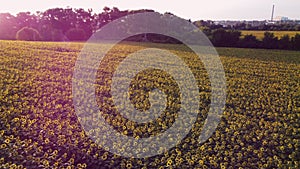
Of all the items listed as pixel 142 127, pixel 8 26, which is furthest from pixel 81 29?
pixel 142 127

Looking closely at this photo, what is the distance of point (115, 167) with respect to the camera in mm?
5219

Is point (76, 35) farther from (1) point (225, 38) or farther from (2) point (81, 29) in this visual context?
(1) point (225, 38)

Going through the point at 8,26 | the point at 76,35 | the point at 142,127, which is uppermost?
the point at 8,26

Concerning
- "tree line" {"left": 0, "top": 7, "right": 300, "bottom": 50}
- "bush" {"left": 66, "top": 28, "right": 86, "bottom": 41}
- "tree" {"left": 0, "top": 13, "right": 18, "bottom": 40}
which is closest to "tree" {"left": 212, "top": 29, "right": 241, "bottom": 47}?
"tree line" {"left": 0, "top": 7, "right": 300, "bottom": 50}

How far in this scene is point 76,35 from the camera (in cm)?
4519

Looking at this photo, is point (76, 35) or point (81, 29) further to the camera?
point (81, 29)

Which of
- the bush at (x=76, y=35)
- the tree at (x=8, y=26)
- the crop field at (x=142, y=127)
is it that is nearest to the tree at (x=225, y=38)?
the bush at (x=76, y=35)

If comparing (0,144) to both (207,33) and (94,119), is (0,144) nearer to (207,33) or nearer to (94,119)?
(94,119)

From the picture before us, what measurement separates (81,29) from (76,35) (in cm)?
198

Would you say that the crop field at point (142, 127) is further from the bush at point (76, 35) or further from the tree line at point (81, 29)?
the bush at point (76, 35)

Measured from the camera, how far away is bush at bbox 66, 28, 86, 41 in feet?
147

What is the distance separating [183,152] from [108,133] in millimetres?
1691

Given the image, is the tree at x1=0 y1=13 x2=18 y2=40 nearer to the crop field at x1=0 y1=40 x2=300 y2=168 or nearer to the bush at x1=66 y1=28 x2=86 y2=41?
the bush at x1=66 y1=28 x2=86 y2=41

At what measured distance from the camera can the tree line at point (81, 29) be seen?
32969 mm
